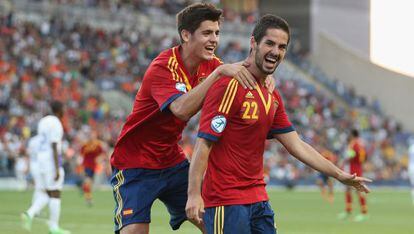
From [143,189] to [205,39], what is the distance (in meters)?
1.65

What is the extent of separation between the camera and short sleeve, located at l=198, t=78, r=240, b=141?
785 cm

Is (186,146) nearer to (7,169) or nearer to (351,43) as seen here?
(7,169)

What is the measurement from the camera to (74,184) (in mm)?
41062

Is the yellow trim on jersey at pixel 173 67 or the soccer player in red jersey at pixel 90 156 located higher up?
the yellow trim on jersey at pixel 173 67

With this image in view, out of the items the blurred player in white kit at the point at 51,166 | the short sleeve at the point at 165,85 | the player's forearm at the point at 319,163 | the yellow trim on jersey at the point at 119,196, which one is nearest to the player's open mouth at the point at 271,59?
the player's forearm at the point at 319,163

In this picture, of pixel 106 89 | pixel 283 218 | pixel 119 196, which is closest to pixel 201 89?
pixel 119 196

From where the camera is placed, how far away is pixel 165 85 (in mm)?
9016

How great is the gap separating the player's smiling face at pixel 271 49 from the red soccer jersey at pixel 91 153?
897 inches

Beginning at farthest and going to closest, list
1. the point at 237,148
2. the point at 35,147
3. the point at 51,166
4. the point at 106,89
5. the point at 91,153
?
the point at 106,89 → the point at 91,153 → the point at 35,147 → the point at 51,166 → the point at 237,148

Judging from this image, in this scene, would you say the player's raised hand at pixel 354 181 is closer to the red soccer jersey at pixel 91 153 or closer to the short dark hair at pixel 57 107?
the short dark hair at pixel 57 107

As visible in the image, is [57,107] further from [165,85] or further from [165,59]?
[165,85]

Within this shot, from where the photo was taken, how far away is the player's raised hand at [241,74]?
788cm

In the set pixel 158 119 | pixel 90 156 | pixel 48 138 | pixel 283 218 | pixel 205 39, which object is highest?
pixel 205 39

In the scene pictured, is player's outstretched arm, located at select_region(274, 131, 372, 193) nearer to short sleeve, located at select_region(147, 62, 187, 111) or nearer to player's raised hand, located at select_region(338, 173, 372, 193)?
player's raised hand, located at select_region(338, 173, 372, 193)
